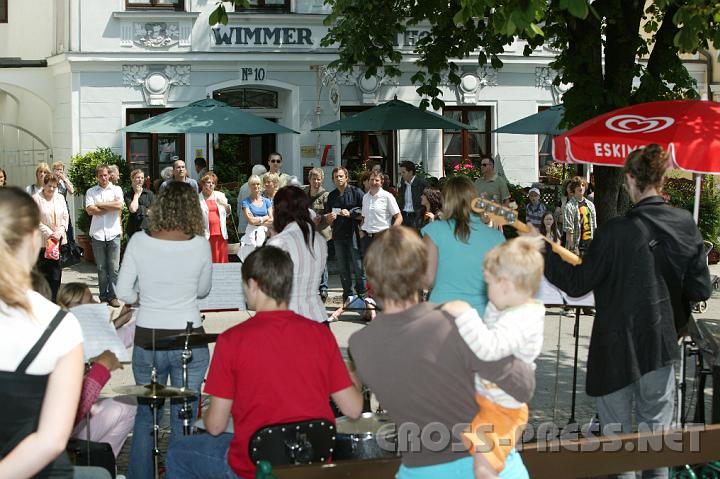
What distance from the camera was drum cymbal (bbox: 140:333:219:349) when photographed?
6180mm

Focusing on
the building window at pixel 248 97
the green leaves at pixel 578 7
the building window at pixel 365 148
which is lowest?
the building window at pixel 365 148

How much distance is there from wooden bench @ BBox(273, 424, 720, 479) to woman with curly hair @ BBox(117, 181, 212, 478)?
217 centimetres

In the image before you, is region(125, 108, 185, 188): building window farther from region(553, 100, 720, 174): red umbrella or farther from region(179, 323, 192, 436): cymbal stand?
region(179, 323, 192, 436): cymbal stand

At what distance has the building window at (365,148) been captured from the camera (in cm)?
2197

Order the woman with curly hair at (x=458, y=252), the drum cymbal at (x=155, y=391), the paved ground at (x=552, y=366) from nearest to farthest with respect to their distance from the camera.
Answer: the drum cymbal at (x=155, y=391) < the woman with curly hair at (x=458, y=252) < the paved ground at (x=552, y=366)

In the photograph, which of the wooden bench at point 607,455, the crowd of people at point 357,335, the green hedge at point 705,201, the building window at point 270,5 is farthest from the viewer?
the building window at point 270,5

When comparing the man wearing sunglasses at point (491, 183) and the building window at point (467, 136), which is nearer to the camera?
the man wearing sunglasses at point (491, 183)

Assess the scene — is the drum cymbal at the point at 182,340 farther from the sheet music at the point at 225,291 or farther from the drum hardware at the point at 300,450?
the drum hardware at the point at 300,450

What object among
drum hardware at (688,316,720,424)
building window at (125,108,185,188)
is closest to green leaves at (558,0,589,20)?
drum hardware at (688,316,720,424)

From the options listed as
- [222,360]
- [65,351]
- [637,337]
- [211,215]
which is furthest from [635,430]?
[211,215]

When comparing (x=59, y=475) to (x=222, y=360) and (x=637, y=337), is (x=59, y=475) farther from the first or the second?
(x=637, y=337)

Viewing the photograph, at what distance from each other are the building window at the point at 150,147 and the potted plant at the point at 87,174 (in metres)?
0.85

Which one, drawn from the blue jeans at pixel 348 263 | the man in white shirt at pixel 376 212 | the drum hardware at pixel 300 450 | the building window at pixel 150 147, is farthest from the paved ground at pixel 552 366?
the building window at pixel 150 147

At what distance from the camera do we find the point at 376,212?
13789 millimetres
